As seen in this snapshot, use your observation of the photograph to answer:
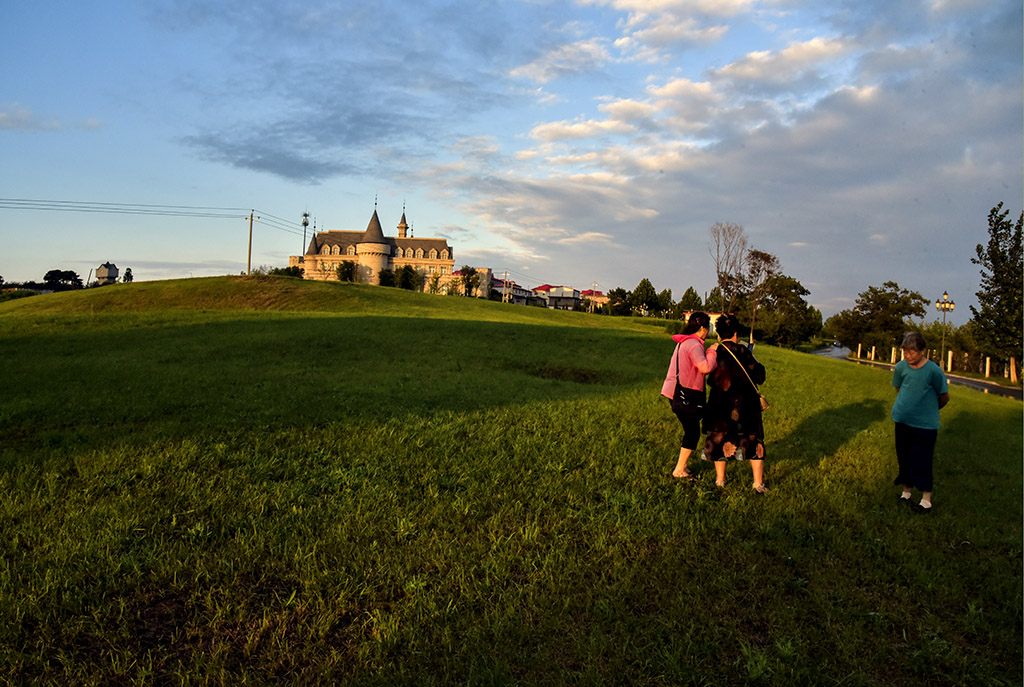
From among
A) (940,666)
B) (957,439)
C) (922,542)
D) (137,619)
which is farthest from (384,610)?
(957,439)

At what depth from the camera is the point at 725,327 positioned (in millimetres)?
7270

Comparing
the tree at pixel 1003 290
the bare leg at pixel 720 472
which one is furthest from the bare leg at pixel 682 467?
the tree at pixel 1003 290

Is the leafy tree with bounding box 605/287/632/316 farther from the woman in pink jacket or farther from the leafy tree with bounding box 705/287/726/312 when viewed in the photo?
the woman in pink jacket

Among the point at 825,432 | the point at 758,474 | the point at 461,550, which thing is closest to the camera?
the point at 461,550

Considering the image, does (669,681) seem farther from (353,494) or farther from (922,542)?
(922,542)

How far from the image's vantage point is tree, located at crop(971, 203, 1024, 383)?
30.4 m

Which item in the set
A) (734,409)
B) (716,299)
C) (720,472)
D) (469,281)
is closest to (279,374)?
(720,472)

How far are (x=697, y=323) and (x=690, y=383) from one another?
0.78 metres

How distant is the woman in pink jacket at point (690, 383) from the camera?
7284mm

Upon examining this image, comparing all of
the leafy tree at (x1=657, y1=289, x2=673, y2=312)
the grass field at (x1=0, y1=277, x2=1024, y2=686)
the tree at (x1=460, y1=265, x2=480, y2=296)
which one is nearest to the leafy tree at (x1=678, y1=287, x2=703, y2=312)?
the leafy tree at (x1=657, y1=289, x2=673, y2=312)

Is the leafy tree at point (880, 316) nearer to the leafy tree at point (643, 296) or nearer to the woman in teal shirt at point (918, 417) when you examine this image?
the leafy tree at point (643, 296)

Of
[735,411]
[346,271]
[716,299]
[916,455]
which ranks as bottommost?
[916,455]

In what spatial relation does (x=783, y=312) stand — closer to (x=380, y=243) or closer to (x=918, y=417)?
(x=918, y=417)

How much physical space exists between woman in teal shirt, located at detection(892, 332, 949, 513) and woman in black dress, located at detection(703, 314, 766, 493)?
6.33 ft
